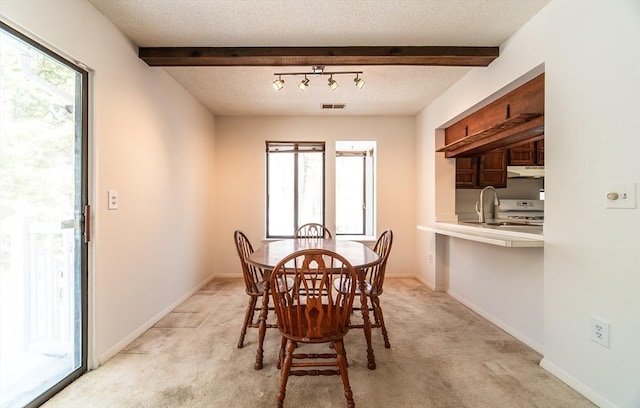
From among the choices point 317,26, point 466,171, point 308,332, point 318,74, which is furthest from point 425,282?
point 317,26

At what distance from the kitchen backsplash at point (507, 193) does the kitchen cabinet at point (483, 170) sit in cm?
23

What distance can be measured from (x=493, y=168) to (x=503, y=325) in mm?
2183

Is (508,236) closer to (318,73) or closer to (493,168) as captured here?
(493,168)

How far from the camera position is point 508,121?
229 centimetres

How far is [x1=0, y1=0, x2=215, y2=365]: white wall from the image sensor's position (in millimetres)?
1896

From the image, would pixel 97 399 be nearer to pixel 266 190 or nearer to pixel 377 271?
pixel 377 271

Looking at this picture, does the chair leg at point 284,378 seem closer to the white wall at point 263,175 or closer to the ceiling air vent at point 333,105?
the white wall at point 263,175

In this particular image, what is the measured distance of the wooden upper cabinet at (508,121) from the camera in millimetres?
2213

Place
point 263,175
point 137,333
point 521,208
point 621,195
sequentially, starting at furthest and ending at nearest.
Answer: point 263,175 < point 521,208 < point 137,333 < point 621,195

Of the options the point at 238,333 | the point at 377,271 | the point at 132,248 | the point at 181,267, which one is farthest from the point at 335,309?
the point at 181,267

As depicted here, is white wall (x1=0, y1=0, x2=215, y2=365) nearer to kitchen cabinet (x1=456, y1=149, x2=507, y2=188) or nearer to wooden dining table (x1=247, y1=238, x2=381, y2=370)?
wooden dining table (x1=247, y1=238, x2=381, y2=370)

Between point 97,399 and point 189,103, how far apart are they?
3.03 m

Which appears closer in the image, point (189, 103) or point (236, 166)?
point (189, 103)

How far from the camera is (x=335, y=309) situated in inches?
64.6
